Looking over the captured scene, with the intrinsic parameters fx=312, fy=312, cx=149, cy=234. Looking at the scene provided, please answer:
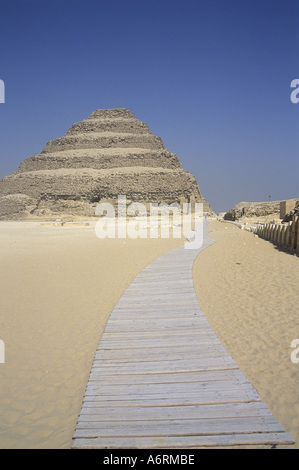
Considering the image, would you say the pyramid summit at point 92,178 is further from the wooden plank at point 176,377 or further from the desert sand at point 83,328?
the wooden plank at point 176,377

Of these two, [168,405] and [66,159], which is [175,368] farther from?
[66,159]

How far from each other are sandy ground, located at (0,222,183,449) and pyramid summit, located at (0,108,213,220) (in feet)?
152

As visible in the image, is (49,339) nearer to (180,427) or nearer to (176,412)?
(176,412)

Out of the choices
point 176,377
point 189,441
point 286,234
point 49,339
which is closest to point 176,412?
point 189,441

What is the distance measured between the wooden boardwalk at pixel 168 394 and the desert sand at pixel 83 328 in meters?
0.26

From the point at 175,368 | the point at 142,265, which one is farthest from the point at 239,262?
the point at 175,368

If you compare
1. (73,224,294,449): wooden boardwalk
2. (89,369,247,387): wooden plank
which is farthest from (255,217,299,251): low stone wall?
(89,369,247,387): wooden plank

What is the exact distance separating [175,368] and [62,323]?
2.48 m

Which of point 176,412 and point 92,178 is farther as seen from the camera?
point 92,178

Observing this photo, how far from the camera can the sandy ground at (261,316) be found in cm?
297

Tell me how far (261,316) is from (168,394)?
8.69ft

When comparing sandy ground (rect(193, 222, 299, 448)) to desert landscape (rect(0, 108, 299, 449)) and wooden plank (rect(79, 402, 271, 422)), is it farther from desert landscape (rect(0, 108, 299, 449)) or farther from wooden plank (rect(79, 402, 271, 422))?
wooden plank (rect(79, 402, 271, 422))

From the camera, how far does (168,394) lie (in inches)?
107

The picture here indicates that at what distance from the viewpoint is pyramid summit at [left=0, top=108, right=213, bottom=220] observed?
57.4 meters
